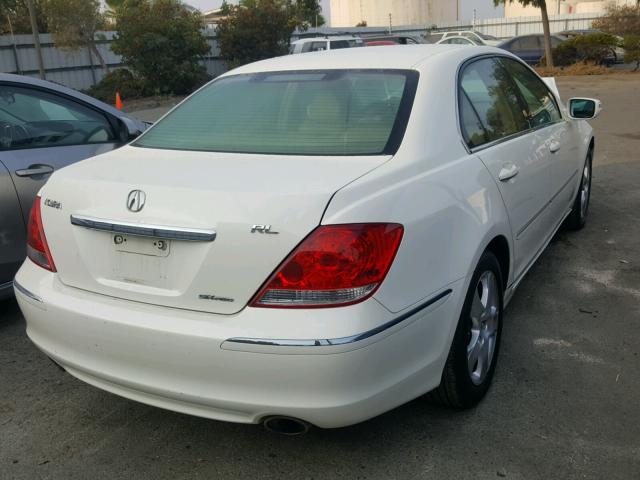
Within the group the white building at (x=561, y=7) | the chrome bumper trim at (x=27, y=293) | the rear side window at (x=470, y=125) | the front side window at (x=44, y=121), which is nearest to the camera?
the chrome bumper trim at (x=27, y=293)

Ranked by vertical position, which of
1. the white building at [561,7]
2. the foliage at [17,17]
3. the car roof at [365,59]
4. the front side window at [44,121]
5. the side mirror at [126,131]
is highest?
the foliage at [17,17]

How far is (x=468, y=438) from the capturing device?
2.91 m

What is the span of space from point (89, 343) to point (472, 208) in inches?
65.3

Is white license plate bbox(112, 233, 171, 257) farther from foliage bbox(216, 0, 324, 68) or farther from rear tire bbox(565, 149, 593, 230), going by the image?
foliage bbox(216, 0, 324, 68)

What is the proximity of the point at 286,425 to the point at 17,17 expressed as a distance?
35.8 m

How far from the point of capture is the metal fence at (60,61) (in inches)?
1002

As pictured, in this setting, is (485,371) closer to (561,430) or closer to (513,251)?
(561,430)

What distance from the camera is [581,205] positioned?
18.6ft

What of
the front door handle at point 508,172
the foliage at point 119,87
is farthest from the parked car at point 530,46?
the front door handle at point 508,172

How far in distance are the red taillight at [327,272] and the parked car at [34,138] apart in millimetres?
2410

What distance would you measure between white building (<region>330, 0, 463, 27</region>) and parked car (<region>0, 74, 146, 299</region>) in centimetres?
6294

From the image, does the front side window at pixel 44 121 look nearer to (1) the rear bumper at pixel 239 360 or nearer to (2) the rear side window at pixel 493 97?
(1) the rear bumper at pixel 239 360

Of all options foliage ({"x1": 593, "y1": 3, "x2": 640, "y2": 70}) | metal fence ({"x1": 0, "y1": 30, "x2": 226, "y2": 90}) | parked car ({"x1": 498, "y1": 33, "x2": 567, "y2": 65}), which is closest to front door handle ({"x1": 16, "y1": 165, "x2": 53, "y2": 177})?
foliage ({"x1": 593, "y1": 3, "x2": 640, "y2": 70})

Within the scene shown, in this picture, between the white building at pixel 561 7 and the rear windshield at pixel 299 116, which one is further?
the white building at pixel 561 7
